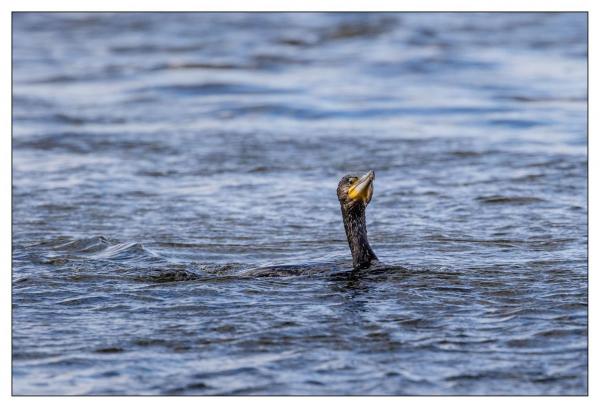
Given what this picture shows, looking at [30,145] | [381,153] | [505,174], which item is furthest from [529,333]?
[30,145]

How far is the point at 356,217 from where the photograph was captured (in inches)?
340

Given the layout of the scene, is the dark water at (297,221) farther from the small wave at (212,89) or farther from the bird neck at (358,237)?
the bird neck at (358,237)

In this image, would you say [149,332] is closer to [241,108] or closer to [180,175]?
[180,175]

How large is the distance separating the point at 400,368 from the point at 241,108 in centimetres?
1269

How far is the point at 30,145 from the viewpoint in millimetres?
15586

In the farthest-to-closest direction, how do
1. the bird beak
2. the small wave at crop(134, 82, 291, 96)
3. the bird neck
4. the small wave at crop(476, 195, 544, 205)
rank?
1. the small wave at crop(134, 82, 291, 96)
2. the small wave at crop(476, 195, 544, 205)
3. the bird neck
4. the bird beak

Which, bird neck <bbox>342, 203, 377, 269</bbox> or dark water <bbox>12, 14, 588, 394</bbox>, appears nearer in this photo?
dark water <bbox>12, 14, 588, 394</bbox>

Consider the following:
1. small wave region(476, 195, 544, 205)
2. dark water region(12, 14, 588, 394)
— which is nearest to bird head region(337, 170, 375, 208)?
dark water region(12, 14, 588, 394)

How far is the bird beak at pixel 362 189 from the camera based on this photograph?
848cm

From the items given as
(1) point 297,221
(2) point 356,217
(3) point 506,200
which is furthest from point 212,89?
(2) point 356,217

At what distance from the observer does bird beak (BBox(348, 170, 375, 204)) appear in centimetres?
848

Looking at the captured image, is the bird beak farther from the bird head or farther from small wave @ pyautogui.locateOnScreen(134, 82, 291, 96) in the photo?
small wave @ pyautogui.locateOnScreen(134, 82, 291, 96)

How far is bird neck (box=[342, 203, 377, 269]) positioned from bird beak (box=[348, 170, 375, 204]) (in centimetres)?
8

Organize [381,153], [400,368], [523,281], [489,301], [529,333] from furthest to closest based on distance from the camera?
[381,153]
[523,281]
[489,301]
[529,333]
[400,368]
